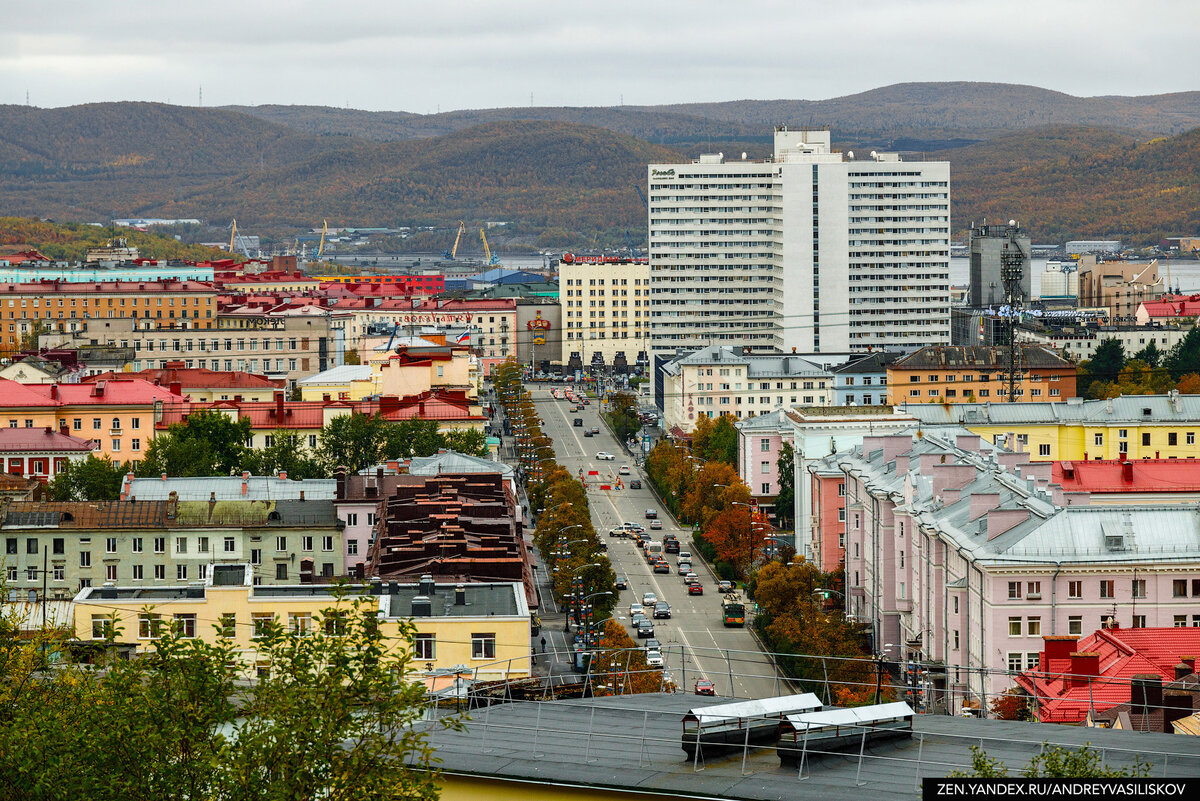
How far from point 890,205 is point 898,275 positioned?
491 centimetres

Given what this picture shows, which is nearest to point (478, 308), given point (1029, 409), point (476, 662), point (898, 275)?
→ point (898, 275)

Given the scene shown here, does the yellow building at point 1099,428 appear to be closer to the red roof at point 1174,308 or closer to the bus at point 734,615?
the bus at point 734,615

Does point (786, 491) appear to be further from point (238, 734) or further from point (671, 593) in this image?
point (238, 734)

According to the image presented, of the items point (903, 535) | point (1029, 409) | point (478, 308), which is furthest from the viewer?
point (478, 308)

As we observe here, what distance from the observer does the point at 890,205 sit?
453 ft

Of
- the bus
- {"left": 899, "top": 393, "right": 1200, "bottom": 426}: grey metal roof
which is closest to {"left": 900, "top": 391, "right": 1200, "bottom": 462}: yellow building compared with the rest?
{"left": 899, "top": 393, "right": 1200, "bottom": 426}: grey metal roof

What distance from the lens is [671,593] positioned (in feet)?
220

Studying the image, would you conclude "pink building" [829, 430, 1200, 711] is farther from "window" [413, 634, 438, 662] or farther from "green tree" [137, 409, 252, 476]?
"green tree" [137, 409, 252, 476]

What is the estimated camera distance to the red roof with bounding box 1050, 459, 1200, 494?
59.4 m

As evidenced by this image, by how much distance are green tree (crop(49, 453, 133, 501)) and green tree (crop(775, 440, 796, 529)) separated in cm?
2487

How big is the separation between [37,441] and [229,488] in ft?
58.6

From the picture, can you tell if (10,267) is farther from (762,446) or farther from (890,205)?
(762,446)

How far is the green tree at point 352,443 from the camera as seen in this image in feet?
252

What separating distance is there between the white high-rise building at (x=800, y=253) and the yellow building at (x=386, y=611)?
96.5m
